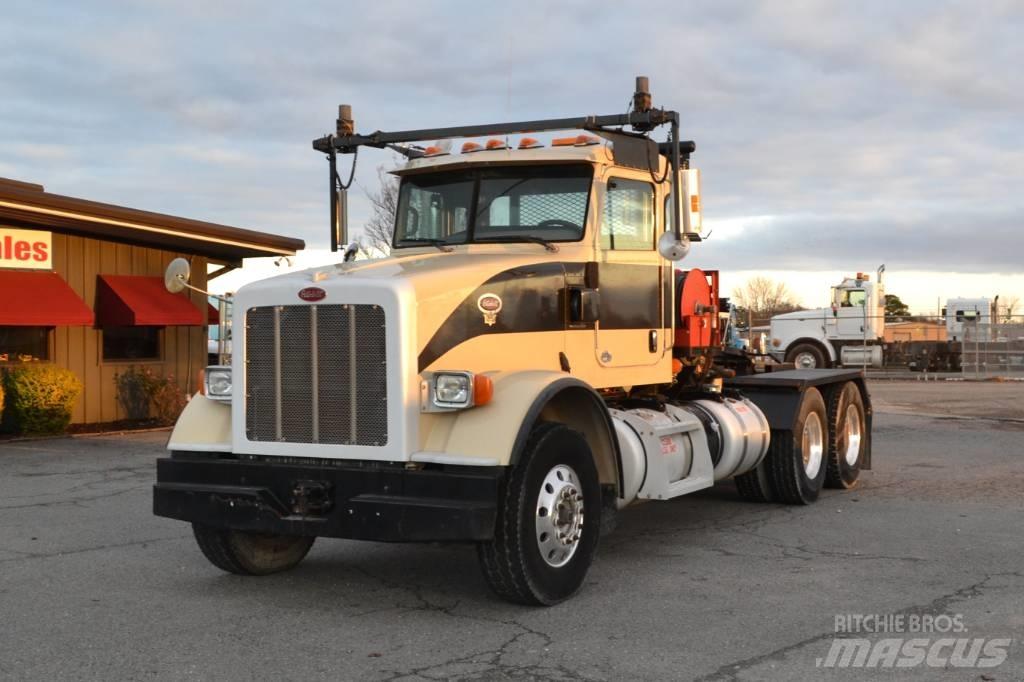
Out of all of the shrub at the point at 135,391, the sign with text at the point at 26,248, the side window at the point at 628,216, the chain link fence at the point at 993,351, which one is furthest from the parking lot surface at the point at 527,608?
the chain link fence at the point at 993,351

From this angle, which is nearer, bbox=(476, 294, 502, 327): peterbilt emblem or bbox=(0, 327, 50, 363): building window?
bbox=(476, 294, 502, 327): peterbilt emblem

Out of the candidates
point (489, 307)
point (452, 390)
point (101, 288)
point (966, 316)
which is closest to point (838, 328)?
point (966, 316)

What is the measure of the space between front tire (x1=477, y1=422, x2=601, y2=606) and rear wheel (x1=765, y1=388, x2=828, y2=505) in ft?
12.1

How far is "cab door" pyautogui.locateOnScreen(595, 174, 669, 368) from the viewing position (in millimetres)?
7777

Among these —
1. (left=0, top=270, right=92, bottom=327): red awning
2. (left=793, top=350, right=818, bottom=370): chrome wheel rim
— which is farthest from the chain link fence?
(left=0, top=270, right=92, bottom=327): red awning

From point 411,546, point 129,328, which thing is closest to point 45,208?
point 129,328

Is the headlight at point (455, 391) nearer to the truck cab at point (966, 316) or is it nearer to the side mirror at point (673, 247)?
the side mirror at point (673, 247)

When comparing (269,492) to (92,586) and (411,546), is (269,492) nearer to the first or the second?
(92,586)

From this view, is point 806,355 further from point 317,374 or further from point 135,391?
point 317,374

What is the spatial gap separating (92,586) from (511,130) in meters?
4.06

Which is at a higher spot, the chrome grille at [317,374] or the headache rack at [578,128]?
the headache rack at [578,128]

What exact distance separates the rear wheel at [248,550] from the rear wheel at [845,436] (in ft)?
18.4

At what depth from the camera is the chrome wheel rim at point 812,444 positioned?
10.4 metres

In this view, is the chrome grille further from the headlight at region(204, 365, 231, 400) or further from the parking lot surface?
the parking lot surface
